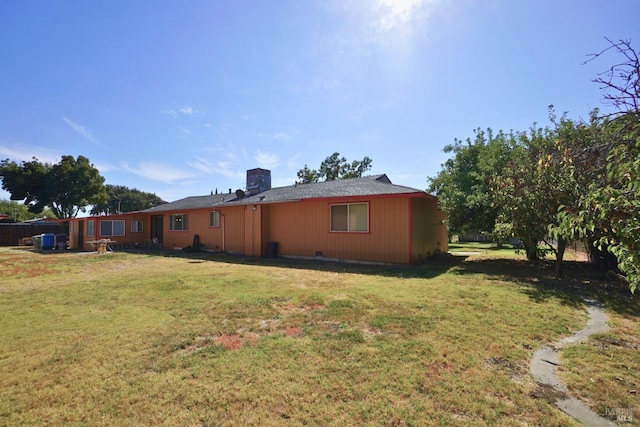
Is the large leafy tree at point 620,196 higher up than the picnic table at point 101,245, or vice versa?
the large leafy tree at point 620,196

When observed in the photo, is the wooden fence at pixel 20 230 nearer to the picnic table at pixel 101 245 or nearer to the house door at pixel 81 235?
the house door at pixel 81 235

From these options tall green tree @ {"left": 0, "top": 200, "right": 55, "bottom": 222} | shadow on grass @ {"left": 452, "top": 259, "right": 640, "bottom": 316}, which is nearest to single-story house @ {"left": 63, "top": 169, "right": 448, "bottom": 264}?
shadow on grass @ {"left": 452, "top": 259, "right": 640, "bottom": 316}

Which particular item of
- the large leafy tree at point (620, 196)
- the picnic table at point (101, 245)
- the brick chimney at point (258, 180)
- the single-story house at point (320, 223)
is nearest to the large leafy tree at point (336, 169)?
the brick chimney at point (258, 180)

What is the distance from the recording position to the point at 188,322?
4281 mm

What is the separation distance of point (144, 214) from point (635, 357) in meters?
22.8

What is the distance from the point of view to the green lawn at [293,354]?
227 cm

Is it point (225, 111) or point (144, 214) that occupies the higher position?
point (225, 111)

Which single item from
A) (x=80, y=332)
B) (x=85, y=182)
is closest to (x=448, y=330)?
(x=80, y=332)

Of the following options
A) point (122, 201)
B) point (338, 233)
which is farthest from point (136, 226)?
point (122, 201)

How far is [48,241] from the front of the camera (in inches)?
698

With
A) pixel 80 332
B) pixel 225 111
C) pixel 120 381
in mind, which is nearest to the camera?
pixel 120 381

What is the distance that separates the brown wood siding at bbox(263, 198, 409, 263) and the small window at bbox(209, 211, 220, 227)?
393cm

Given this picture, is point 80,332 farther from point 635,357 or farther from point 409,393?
point 635,357

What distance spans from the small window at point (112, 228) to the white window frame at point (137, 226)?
24.6 inches
